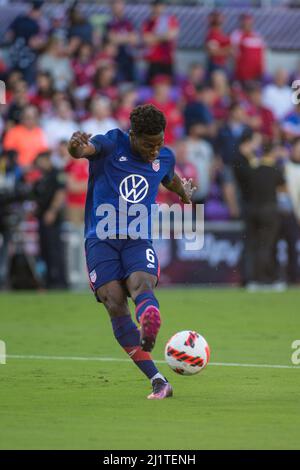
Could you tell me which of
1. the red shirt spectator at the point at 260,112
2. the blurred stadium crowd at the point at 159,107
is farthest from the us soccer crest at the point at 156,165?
the red shirt spectator at the point at 260,112

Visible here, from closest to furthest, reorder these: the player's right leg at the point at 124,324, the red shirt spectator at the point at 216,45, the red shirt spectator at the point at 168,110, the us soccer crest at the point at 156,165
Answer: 1. the player's right leg at the point at 124,324
2. the us soccer crest at the point at 156,165
3. the red shirt spectator at the point at 168,110
4. the red shirt spectator at the point at 216,45

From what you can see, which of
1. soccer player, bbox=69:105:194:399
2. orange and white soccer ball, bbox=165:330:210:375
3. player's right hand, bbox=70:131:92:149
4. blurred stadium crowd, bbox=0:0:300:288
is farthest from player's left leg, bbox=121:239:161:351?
blurred stadium crowd, bbox=0:0:300:288

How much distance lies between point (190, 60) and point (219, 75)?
231 centimetres

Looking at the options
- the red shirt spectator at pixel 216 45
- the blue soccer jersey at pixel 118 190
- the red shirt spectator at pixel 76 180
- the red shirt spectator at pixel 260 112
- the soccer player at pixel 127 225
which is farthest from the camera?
the red shirt spectator at pixel 216 45

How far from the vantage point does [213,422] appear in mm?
8258

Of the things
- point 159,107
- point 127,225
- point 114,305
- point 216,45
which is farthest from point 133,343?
point 216,45

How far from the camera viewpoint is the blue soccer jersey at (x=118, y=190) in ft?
31.5

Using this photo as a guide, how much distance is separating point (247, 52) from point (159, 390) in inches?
657

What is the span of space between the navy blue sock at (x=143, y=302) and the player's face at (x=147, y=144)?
1.09 metres

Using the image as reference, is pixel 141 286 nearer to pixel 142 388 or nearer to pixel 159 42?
pixel 142 388

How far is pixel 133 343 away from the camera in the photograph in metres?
9.52

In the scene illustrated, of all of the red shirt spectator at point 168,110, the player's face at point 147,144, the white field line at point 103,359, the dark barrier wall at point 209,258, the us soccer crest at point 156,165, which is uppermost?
the red shirt spectator at point 168,110

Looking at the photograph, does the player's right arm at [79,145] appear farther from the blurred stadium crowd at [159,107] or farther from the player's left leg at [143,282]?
the blurred stadium crowd at [159,107]
